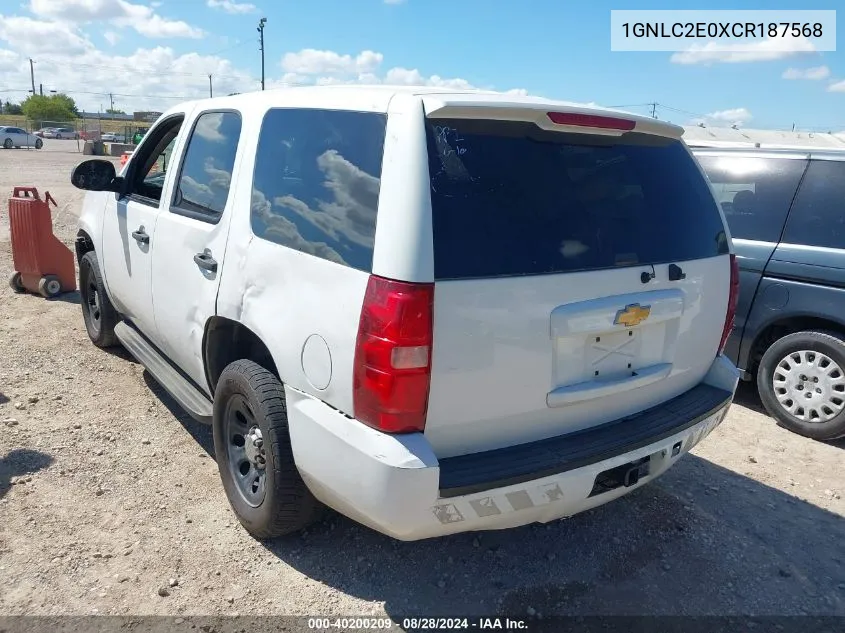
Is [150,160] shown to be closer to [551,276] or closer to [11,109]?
[551,276]

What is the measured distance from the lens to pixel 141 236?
3957mm

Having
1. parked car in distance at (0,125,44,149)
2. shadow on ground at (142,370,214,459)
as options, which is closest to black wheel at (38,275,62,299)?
shadow on ground at (142,370,214,459)

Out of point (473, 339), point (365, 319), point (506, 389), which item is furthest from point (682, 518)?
point (365, 319)

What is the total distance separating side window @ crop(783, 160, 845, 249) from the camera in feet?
14.8

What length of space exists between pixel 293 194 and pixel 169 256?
4.12ft

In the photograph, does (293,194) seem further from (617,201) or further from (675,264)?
(675,264)

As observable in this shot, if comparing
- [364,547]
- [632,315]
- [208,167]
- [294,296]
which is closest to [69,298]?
[208,167]

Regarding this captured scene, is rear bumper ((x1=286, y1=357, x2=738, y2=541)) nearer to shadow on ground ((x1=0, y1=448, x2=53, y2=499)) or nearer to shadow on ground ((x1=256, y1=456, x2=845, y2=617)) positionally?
shadow on ground ((x1=256, y1=456, x2=845, y2=617))

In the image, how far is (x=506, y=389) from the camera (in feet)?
7.58

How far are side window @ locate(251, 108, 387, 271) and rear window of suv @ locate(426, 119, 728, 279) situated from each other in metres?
0.27

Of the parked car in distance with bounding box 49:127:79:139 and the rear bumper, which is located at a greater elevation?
the parked car in distance with bounding box 49:127:79:139

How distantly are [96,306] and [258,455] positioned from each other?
326 centimetres

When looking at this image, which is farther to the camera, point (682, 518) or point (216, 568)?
point (682, 518)

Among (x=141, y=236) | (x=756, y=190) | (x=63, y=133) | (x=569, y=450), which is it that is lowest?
(x=569, y=450)
